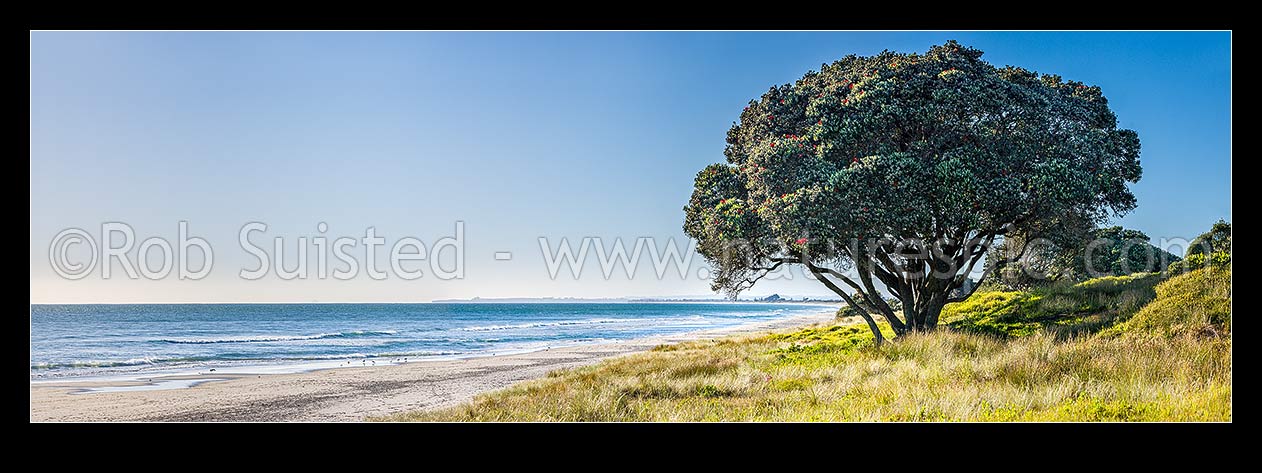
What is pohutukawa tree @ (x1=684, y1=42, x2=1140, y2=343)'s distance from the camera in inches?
583

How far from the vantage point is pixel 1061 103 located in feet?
53.8

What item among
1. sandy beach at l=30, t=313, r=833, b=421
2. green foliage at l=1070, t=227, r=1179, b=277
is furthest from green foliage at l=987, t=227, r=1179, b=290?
sandy beach at l=30, t=313, r=833, b=421

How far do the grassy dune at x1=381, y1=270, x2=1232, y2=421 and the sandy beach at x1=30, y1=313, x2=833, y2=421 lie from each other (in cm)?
447

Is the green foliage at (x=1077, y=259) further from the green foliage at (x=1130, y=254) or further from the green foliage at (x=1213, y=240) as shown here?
the green foliage at (x=1213, y=240)

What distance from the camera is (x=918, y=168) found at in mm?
14648

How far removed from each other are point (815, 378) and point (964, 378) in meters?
2.71

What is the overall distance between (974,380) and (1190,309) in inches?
273

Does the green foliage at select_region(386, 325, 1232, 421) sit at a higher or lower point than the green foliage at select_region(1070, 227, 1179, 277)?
lower

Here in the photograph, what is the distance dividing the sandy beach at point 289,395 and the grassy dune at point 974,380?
14.7ft

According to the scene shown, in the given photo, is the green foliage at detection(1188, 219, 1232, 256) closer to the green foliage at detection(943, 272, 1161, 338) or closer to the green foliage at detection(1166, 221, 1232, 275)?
the green foliage at detection(1166, 221, 1232, 275)

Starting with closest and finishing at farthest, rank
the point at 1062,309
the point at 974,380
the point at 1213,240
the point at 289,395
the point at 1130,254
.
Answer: the point at 974,380 < the point at 289,395 < the point at 1062,309 < the point at 1213,240 < the point at 1130,254

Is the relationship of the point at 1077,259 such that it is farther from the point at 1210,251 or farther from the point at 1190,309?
the point at 1190,309

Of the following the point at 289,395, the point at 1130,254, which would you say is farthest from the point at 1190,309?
the point at 1130,254

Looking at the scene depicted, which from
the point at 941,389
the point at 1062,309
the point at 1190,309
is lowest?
the point at 941,389
